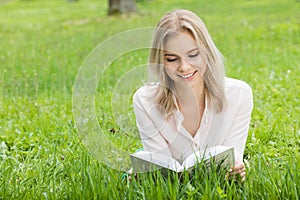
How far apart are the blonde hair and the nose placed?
0.10 m

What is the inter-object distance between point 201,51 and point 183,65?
0.12m

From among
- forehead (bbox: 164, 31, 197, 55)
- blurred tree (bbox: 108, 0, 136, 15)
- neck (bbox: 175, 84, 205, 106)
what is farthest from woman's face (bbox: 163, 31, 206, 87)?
blurred tree (bbox: 108, 0, 136, 15)

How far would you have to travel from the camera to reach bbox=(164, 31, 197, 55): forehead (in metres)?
2.96

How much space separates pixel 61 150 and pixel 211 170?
1340mm

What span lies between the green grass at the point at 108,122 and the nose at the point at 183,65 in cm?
43

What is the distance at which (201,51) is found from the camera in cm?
299

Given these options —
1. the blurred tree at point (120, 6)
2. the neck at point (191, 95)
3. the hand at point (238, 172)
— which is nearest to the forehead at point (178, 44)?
the neck at point (191, 95)

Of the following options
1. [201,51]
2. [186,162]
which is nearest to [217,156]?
[186,162]

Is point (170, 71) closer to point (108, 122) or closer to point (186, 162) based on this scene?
point (186, 162)

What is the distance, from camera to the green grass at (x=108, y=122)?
2762mm

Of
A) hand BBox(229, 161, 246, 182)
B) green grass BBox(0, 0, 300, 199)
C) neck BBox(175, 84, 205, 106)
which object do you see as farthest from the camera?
neck BBox(175, 84, 205, 106)

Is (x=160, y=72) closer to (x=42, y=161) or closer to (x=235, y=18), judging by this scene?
(x=42, y=161)

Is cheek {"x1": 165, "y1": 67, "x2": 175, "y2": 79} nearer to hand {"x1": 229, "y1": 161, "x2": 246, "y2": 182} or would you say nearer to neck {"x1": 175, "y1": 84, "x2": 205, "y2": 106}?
neck {"x1": 175, "y1": 84, "x2": 205, "y2": 106}

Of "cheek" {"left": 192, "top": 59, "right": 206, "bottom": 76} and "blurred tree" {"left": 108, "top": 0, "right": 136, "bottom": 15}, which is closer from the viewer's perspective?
"cheek" {"left": 192, "top": 59, "right": 206, "bottom": 76}
